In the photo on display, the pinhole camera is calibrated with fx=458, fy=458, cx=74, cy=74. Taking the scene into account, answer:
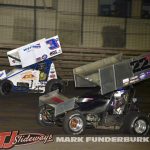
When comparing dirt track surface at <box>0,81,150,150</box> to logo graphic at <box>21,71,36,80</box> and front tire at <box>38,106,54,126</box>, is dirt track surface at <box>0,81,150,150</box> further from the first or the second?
logo graphic at <box>21,71,36,80</box>

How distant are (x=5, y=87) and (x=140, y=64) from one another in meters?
6.11

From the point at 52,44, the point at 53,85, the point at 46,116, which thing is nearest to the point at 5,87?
the point at 53,85

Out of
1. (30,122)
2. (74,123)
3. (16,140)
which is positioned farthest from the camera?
(30,122)

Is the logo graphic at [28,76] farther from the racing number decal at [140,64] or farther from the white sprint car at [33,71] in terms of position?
the racing number decal at [140,64]

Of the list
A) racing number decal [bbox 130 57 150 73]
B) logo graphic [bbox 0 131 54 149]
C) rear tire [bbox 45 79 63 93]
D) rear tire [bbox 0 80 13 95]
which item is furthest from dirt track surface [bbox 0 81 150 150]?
racing number decal [bbox 130 57 150 73]

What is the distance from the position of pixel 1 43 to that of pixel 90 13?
382 centimetres

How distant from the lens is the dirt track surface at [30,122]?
6.92 m

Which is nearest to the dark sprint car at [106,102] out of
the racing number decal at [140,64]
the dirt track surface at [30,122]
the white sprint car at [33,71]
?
the racing number decal at [140,64]

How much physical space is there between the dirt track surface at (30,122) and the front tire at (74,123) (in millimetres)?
319

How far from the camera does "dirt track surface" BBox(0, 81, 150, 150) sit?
6.92m

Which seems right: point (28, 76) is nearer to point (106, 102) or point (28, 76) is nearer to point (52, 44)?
point (52, 44)

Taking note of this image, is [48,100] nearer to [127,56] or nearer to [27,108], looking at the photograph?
[27,108]

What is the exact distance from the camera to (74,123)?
28.3ft

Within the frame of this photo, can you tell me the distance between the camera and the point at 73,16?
721 inches
